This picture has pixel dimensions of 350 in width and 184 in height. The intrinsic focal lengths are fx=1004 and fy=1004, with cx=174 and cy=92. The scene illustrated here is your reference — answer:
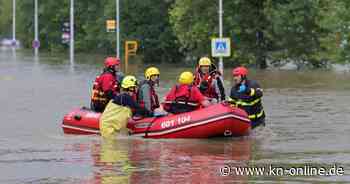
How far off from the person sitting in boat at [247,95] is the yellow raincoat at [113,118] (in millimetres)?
2052

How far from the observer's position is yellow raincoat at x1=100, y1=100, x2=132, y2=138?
1898cm

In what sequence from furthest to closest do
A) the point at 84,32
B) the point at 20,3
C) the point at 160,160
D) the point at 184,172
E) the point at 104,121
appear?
the point at 20,3
the point at 84,32
the point at 104,121
the point at 160,160
the point at 184,172

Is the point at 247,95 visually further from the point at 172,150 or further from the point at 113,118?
the point at 113,118

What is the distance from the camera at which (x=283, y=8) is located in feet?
162

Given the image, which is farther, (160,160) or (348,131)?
(348,131)

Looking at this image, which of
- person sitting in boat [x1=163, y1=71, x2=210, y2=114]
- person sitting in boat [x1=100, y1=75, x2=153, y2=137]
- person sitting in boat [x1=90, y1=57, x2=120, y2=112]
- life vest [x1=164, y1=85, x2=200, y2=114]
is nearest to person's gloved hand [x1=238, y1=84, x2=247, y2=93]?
person sitting in boat [x1=163, y1=71, x2=210, y2=114]

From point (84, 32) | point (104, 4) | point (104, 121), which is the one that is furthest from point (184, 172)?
point (84, 32)

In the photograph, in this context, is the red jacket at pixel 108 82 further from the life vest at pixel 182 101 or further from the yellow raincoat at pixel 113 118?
the life vest at pixel 182 101

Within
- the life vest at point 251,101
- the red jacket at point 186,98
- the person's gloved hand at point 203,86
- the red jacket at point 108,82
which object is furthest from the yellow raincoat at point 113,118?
the life vest at point 251,101

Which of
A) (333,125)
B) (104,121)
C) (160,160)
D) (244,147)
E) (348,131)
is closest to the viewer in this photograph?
(160,160)

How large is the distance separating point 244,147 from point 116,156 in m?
2.62

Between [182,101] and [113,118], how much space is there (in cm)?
137

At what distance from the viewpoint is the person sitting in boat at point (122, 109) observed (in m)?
18.9

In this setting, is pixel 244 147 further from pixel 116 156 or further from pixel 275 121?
pixel 275 121
